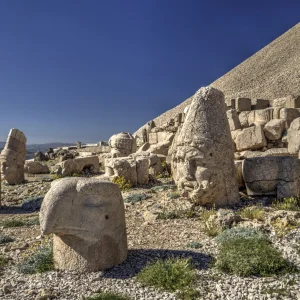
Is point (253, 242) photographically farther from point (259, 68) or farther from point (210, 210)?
point (259, 68)

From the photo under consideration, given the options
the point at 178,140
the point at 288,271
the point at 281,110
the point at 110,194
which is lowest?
the point at 288,271

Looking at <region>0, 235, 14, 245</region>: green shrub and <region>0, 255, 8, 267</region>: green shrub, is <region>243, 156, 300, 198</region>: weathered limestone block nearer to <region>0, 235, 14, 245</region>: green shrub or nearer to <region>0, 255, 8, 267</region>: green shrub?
<region>0, 235, 14, 245</region>: green shrub

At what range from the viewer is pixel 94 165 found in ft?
58.1

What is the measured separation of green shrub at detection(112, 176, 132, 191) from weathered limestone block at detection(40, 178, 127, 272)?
21.8 ft

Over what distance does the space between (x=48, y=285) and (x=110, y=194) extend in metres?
1.42

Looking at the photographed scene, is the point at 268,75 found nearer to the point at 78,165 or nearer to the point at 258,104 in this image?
the point at 258,104

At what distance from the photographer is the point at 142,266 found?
4984 millimetres

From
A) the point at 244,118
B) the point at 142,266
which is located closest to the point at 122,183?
the point at 142,266

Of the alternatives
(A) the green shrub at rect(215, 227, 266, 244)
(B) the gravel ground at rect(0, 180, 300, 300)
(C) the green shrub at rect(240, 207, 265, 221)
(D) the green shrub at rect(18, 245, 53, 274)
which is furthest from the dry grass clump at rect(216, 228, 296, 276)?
(D) the green shrub at rect(18, 245, 53, 274)

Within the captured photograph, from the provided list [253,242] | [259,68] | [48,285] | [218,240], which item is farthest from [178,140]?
[259,68]

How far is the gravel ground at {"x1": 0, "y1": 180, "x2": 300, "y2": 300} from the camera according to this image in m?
4.25

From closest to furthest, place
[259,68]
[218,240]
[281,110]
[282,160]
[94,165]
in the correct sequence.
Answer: [218,240]
[282,160]
[281,110]
[94,165]
[259,68]

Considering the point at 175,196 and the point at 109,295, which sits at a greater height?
the point at 175,196

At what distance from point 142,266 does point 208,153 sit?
3682 mm
